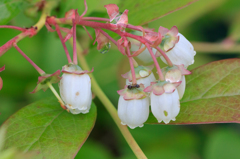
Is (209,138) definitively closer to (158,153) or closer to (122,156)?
(158,153)

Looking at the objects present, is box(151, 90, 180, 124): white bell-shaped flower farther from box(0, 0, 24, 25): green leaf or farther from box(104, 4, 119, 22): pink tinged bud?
box(0, 0, 24, 25): green leaf

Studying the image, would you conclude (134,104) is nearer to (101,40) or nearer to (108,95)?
(101,40)

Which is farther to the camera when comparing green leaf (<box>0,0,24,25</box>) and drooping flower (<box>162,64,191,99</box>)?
green leaf (<box>0,0,24,25</box>)

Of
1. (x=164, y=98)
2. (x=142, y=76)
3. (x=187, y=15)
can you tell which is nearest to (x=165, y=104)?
(x=164, y=98)

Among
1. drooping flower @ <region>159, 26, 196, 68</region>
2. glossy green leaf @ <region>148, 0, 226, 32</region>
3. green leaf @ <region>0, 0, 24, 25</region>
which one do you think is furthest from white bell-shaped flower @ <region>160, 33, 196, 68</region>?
glossy green leaf @ <region>148, 0, 226, 32</region>

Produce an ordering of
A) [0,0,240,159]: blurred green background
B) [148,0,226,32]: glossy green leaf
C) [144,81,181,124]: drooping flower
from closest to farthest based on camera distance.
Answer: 1. [144,81,181,124]: drooping flower
2. [0,0,240,159]: blurred green background
3. [148,0,226,32]: glossy green leaf

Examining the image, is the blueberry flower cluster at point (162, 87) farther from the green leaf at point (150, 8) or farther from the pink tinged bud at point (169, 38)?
the green leaf at point (150, 8)
